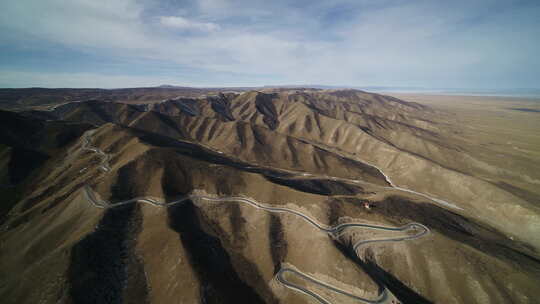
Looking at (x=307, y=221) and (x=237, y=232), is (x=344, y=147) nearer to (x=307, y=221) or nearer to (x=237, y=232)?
(x=307, y=221)

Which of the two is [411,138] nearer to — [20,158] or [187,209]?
[187,209]

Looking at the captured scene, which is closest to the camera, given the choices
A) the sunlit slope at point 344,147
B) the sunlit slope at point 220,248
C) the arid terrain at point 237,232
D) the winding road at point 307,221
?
the winding road at point 307,221

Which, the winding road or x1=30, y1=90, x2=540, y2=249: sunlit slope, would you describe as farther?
x1=30, y1=90, x2=540, y2=249: sunlit slope

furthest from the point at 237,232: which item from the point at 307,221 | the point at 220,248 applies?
the point at 307,221

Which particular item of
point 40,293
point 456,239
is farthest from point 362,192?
point 40,293

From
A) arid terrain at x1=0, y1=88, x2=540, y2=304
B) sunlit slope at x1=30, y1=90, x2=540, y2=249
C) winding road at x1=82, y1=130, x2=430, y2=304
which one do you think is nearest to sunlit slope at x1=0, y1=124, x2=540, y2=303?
arid terrain at x1=0, y1=88, x2=540, y2=304

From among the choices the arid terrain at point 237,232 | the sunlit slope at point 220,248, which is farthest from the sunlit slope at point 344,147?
the sunlit slope at point 220,248

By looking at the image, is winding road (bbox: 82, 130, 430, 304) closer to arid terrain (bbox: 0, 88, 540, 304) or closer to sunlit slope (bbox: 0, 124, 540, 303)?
arid terrain (bbox: 0, 88, 540, 304)

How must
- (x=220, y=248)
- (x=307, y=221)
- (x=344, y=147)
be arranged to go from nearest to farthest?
(x=220, y=248) → (x=307, y=221) → (x=344, y=147)

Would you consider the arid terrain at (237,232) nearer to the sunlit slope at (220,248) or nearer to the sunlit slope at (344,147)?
the sunlit slope at (220,248)

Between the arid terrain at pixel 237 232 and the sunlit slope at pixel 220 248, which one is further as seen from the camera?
the arid terrain at pixel 237 232

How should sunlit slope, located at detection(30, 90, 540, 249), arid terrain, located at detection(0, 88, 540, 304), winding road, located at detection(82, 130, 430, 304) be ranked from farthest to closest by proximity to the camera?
sunlit slope, located at detection(30, 90, 540, 249), arid terrain, located at detection(0, 88, 540, 304), winding road, located at detection(82, 130, 430, 304)
